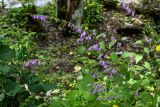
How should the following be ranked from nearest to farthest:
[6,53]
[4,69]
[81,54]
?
[4,69]
[6,53]
[81,54]

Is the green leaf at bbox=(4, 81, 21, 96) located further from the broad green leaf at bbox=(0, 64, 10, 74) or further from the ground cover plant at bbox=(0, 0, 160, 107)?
the broad green leaf at bbox=(0, 64, 10, 74)

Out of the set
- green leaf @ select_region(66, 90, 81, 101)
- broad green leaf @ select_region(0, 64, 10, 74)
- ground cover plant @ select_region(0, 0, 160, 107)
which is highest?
broad green leaf @ select_region(0, 64, 10, 74)

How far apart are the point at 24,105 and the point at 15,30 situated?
550 centimetres

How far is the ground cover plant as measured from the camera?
9.35 ft

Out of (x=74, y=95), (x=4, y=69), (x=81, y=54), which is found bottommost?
(x=81, y=54)

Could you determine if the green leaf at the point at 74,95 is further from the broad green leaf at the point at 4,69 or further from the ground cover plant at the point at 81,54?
the broad green leaf at the point at 4,69

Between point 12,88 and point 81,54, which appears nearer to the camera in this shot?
point 12,88

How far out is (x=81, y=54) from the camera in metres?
7.14

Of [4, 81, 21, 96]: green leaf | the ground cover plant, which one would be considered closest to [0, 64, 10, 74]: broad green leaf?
the ground cover plant

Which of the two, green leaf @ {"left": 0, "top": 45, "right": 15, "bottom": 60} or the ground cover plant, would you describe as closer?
green leaf @ {"left": 0, "top": 45, "right": 15, "bottom": 60}

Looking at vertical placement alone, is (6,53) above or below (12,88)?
above

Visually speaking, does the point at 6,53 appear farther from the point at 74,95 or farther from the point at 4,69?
the point at 74,95

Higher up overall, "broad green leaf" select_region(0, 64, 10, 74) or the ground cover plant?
"broad green leaf" select_region(0, 64, 10, 74)

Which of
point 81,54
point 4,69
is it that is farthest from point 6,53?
point 81,54
